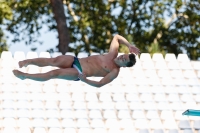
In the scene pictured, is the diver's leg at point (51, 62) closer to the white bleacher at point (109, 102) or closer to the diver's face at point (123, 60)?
the diver's face at point (123, 60)

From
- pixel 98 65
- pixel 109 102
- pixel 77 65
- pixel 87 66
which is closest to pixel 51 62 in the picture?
pixel 77 65

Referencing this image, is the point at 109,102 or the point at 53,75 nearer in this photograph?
the point at 53,75

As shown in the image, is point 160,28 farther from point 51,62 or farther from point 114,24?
point 51,62

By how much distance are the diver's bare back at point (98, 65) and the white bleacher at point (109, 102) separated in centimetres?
340

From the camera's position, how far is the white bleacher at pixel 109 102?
9.09 metres

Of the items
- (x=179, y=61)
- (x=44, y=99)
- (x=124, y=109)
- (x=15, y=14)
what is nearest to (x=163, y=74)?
(x=179, y=61)

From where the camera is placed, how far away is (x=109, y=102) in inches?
380

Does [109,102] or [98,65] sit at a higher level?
[98,65]

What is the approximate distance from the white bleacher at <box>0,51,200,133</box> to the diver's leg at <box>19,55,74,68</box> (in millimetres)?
3358

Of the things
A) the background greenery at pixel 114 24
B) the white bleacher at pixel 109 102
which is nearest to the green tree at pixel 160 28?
the background greenery at pixel 114 24

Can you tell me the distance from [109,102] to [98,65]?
4023 millimetres

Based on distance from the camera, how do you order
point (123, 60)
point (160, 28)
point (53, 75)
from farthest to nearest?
point (160, 28) → point (53, 75) → point (123, 60)

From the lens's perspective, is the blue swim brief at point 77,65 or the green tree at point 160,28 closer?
the blue swim brief at point 77,65

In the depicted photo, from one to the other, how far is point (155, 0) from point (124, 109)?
905cm
